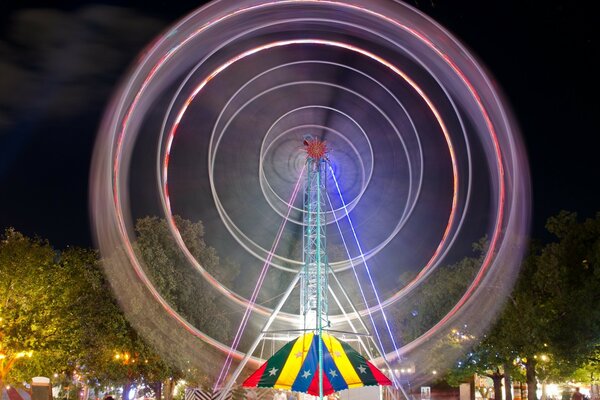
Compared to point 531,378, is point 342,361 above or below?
below

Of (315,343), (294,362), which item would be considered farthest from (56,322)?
(315,343)

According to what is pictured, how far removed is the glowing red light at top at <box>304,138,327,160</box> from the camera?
19.6 meters

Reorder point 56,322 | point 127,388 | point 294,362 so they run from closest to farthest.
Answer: point 294,362, point 56,322, point 127,388

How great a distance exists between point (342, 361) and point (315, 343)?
144cm

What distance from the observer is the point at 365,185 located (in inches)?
790

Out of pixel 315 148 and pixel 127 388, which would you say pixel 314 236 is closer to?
pixel 315 148

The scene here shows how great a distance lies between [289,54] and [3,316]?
59.9 feet

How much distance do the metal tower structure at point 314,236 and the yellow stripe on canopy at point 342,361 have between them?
0.69 m

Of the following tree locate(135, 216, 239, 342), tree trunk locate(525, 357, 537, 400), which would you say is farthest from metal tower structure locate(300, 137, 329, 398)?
tree trunk locate(525, 357, 537, 400)

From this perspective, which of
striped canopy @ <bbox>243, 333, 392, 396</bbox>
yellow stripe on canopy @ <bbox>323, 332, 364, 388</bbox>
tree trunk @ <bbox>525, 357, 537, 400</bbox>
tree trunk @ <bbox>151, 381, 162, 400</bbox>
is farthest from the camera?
tree trunk @ <bbox>151, 381, 162, 400</bbox>

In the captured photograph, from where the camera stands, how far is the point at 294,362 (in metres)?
19.9

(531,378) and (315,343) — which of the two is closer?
(315,343)

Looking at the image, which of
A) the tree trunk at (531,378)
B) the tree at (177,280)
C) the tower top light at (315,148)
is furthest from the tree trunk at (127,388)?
the tree trunk at (531,378)

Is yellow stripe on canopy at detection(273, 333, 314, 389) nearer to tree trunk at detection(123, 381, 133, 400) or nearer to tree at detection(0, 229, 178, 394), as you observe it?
tree at detection(0, 229, 178, 394)
